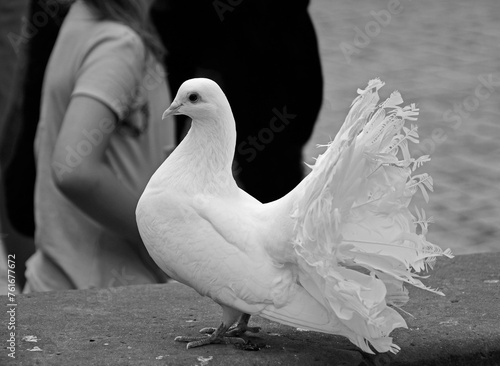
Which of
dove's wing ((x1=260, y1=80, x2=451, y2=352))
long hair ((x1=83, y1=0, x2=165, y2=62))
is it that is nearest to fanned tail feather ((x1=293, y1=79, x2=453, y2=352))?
dove's wing ((x1=260, y1=80, x2=451, y2=352))

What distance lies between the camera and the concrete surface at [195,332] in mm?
2984

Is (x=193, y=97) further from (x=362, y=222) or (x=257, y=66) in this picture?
(x=257, y=66)

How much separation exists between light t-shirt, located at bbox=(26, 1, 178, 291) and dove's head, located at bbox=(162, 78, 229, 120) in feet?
5.57

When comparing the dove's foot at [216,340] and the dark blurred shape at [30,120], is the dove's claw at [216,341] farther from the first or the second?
the dark blurred shape at [30,120]

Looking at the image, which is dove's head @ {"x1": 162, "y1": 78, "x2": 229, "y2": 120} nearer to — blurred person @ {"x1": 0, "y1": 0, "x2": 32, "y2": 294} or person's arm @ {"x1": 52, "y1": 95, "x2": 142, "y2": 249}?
person's arm @ {"x1": 52, "y1": 95, "x2": 142, "y2": 249}

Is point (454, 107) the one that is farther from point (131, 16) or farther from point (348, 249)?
point (348, 249)

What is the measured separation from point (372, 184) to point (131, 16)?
267 centimetres

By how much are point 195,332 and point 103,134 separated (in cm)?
169

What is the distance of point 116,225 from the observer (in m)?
4.85

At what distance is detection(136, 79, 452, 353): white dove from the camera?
2781mm

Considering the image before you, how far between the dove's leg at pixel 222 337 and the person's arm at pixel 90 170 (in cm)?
168

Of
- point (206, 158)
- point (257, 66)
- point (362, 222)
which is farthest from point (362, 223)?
point (257, 66)

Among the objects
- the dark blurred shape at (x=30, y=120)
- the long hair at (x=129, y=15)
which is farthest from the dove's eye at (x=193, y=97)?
the dark blurred shape at (x=30, y=120)

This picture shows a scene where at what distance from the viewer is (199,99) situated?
3.04m
